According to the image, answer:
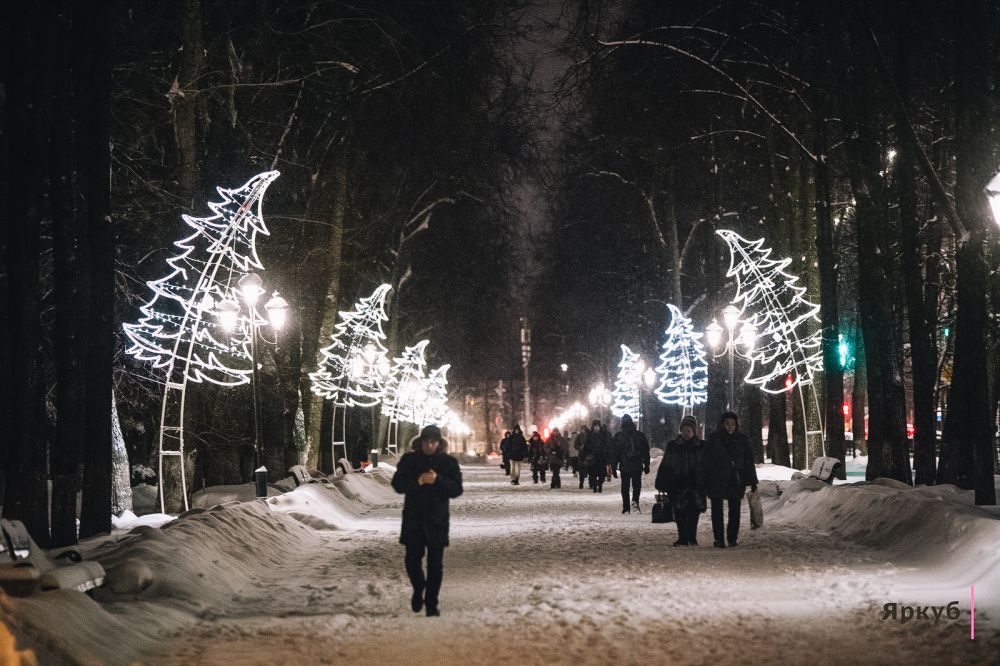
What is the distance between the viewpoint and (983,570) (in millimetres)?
11820

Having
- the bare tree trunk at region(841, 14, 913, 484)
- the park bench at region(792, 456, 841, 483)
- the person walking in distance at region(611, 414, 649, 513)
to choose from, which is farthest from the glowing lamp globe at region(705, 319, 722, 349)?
the bare tree trunk at region(841, 14, 913, 484)

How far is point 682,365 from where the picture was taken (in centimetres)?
4331

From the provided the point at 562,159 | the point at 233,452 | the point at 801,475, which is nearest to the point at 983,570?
the point at 801,475

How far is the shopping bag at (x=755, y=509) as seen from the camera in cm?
1816

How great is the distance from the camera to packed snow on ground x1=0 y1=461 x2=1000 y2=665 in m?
8.74

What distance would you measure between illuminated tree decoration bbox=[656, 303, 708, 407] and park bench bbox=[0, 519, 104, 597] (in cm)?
3112

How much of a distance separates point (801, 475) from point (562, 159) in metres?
19.5

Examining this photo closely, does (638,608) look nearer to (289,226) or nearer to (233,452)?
(289,226)

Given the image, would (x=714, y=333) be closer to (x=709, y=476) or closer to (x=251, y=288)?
(x=251, y=288)

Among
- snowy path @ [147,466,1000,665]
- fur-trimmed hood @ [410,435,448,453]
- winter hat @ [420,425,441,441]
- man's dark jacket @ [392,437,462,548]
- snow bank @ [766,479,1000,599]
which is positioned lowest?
snowy path @ [147,466,1000,665]

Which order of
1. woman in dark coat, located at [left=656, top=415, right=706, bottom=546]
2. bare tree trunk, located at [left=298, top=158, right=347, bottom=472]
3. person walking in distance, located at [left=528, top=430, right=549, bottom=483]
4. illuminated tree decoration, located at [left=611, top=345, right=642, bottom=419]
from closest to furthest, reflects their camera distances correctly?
woman in dark coat, located at [left=656, top=415, right=706, bottom=546] → bare tree trunk, located at [left=298, top=158, right=347, bottom=472] → person walking in distance, located at [left=528, top=430, right=549, bottom=483] → illuminated tree decoration, located at [left=611, top=345, right=642, bottom=419]

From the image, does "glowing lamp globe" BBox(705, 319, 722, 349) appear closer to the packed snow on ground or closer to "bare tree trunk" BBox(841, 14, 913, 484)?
"bare tree trunk" BBox(841, 14, 913, 484)

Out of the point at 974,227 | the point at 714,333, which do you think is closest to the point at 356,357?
the point at 714,333

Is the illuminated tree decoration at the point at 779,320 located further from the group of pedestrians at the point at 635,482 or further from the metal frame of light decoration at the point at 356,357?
the metal frame of light decoration at the point at 356,357
